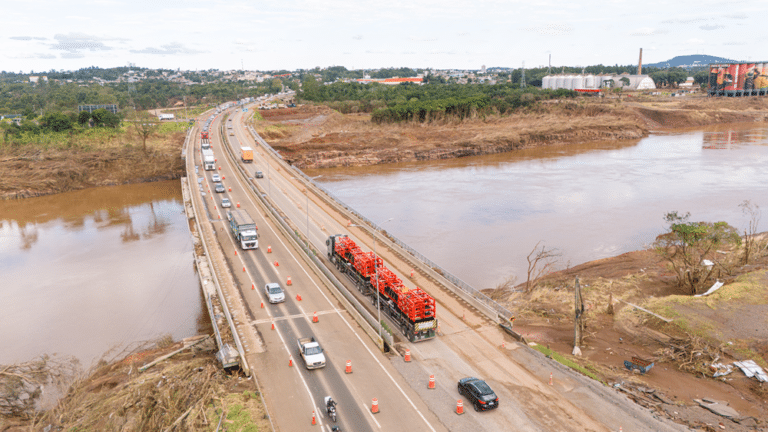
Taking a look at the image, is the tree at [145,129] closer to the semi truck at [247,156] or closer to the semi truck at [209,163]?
the semi truck at [209,163]

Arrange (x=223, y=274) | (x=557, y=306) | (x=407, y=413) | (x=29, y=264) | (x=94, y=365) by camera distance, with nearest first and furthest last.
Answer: (x=407, y=413) → (x=94, y=365) → (x=557, y=306) → (x=223, y=274) → (x=29, y=264)

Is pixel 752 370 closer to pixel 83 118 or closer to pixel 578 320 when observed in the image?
pixel 578 320

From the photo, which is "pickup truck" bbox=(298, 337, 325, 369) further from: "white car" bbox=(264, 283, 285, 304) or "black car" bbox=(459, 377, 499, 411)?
"black car" bbox=(459, 377, 499, 411)

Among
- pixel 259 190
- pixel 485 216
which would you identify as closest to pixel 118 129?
pixel 259 190

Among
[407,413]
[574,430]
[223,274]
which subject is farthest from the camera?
[223,274]

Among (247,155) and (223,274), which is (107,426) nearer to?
(223,274)

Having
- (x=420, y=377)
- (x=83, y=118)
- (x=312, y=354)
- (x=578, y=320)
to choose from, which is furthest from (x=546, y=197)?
(x=83, y=118)

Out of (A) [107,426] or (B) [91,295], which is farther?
(B) [91,295]
